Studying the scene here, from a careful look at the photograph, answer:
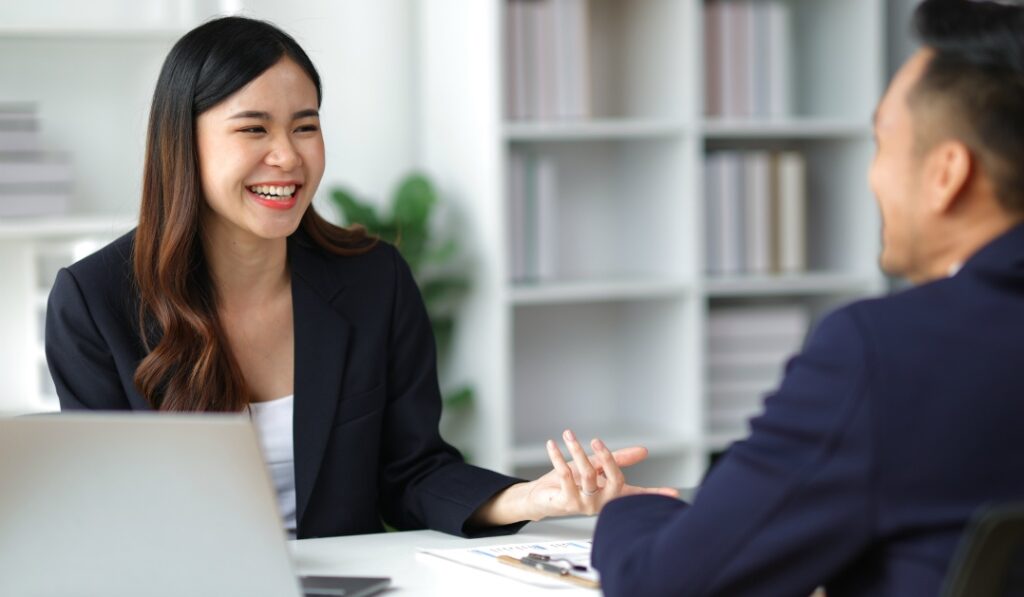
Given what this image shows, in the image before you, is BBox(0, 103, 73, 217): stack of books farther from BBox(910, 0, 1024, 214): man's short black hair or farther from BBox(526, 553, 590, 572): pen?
BBox(910, 0, 1024, 214): man's short black hair

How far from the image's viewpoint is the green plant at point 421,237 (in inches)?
129

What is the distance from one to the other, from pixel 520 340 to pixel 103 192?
124cm

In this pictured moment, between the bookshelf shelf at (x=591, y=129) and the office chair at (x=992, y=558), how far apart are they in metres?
2.42

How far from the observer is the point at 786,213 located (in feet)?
11.8

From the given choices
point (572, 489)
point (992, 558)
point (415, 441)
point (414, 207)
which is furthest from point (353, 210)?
point (992, 558)

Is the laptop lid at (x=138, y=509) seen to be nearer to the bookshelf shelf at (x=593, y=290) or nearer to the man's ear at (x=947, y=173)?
the man's ear at (x=947, y=173)

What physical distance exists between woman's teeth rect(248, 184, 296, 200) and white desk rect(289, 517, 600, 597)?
1.88ft

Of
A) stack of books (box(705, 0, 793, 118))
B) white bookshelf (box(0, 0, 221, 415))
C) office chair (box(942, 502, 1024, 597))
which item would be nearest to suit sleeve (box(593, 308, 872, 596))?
office chair (box(942, 502, 1024, 597))

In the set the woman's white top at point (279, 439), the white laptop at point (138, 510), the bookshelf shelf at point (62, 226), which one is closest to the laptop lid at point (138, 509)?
the white laptop at point (138, 510)

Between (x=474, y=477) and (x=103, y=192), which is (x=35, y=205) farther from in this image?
(x=474, y=477)

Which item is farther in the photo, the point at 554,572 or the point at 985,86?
the point at 554,572

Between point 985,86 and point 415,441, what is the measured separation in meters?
1.16

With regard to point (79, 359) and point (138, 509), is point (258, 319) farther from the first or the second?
point (138, 509)

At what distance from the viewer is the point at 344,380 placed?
6.52ft
